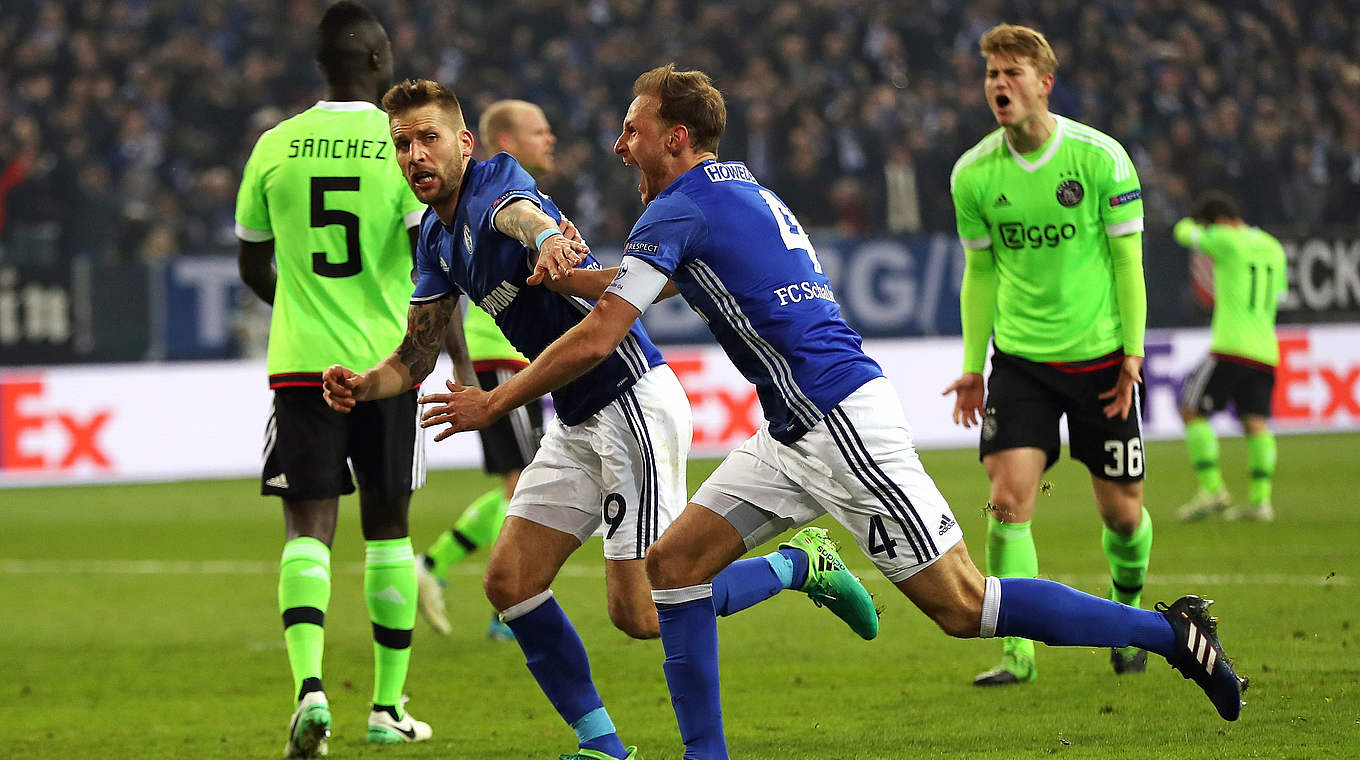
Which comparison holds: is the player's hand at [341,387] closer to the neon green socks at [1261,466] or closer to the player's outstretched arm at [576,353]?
the player's outstretched arm at [576,353]

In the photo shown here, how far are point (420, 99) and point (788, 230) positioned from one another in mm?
1217

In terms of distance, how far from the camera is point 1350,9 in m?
23.0

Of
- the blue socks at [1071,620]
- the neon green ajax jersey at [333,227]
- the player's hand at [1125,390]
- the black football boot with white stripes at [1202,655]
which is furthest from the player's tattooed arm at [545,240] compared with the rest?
the player's hand at [1125,390]

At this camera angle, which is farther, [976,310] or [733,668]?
[733,668]

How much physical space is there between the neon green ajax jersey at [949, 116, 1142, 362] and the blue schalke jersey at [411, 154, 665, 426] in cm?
182

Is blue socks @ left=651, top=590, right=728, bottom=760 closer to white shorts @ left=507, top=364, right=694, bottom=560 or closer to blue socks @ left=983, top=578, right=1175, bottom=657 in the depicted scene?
white shorts @ left=507, top=364, right=694, bottom=560

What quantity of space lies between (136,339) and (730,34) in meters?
9.25

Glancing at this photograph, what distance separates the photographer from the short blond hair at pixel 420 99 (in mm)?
4930

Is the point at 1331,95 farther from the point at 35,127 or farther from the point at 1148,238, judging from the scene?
the point at 35,127

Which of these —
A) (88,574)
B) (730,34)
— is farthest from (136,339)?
(730,34)

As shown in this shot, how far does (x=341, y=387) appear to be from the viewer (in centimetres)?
491

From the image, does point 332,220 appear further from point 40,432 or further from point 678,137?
point 40,432

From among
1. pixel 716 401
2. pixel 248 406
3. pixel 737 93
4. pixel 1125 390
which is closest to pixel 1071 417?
pixel 1125 390

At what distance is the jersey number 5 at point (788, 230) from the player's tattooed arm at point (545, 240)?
0.51 meters
